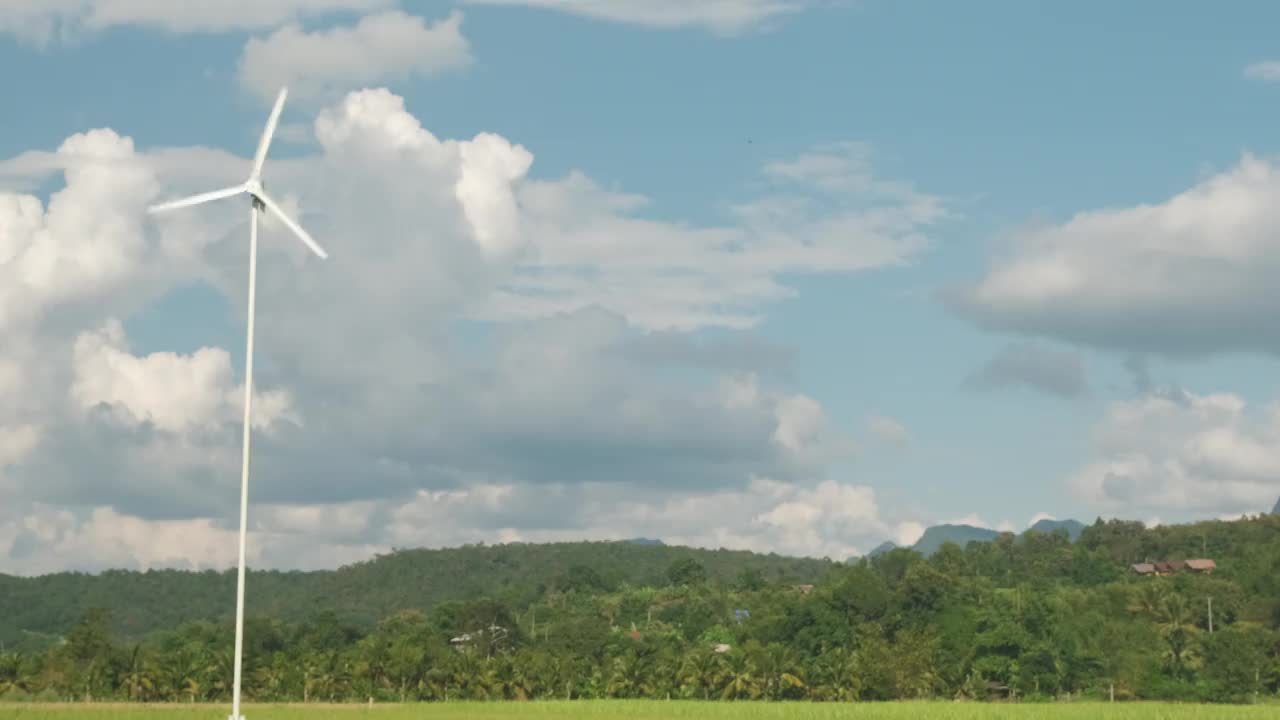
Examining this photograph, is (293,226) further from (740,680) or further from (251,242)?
(740,680)

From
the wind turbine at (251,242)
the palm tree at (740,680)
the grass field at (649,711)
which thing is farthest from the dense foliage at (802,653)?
the wind turbine at (251,242)

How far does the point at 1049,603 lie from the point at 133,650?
79340 mm

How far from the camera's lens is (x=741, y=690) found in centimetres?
11531

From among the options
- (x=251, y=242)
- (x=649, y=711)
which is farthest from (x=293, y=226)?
(x=649, y=711)

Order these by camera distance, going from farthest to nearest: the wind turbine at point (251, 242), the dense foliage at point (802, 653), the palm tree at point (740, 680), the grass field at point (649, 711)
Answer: the palm tree at point (740, 680), the dense foliage at point (802, 653), the grass field at point (649, 711), the wind turbine at point (251, 242)

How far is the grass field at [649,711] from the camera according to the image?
84062 millimetres

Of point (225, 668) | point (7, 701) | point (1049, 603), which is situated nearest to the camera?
point (7, 701)

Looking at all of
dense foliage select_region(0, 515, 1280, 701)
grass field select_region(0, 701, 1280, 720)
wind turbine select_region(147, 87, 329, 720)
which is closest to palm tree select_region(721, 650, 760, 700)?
dense foliage select_region(0, 515, 1280, 701)

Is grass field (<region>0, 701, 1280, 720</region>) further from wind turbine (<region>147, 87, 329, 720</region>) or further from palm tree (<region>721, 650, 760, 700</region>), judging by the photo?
wind turbine (<region>147, 87, 329, 720</region>)

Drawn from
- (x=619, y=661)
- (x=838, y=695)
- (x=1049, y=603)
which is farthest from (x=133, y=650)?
(x=1049, y=603)

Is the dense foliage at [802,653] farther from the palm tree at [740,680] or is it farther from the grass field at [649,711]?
the grass field at [649,711]

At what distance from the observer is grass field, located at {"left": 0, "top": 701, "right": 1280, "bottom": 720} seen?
3310 inches

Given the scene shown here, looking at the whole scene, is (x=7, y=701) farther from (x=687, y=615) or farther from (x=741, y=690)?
(x=687, y=615)

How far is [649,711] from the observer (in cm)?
9488
